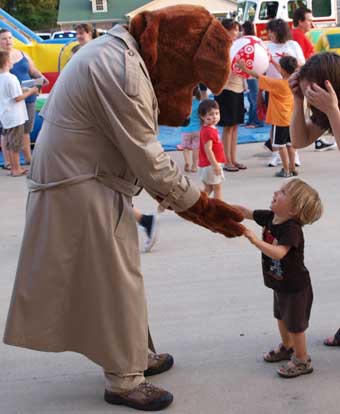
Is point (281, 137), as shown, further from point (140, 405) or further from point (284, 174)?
point (140, 405)

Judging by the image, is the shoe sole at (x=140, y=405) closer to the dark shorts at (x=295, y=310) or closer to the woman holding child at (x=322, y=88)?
the dark shorts at (x=295, y=310)

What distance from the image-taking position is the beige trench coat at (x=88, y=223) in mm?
2875

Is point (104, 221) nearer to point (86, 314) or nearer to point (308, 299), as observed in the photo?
point (86, 314)

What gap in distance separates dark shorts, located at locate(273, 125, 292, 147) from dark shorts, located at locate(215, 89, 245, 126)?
752mm

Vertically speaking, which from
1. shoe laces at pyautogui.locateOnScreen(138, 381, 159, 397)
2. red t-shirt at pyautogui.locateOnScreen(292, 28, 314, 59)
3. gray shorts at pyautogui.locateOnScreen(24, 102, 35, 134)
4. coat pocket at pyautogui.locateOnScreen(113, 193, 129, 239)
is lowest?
shoe laces at pyautogui.locateOnScreen(138, 381, 159, 397)

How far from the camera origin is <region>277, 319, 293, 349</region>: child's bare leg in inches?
137

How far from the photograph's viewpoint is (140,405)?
10.4 ft

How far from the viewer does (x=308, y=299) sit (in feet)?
11.1

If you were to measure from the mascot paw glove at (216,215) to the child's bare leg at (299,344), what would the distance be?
63cm

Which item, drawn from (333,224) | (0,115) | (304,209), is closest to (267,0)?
(0,115)

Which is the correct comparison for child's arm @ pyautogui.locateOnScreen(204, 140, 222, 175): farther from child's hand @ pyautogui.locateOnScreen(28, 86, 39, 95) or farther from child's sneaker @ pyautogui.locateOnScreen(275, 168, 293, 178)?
child's hand @ pyautogui.locateOnScreen(28, 86, 39, 95)

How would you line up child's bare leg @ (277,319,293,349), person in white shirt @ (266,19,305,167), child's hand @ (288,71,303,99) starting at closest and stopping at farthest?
child's hand @ (288,71,303,99), child's bare leg @ (277,319,293,349), person in white shirt @ (266,19,305,167)

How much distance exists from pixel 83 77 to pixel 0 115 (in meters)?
5.92

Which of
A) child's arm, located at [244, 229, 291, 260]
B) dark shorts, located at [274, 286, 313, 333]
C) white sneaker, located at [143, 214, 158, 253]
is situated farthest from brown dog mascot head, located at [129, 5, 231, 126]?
white sneaker, located at [143, 214, 158, 253]
